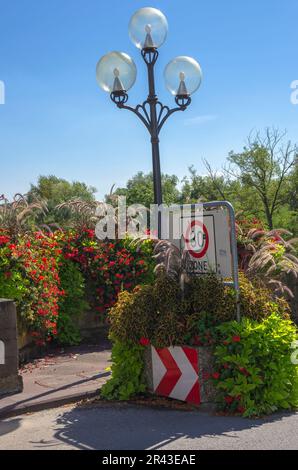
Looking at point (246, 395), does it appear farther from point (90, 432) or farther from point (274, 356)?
point (90, 432)

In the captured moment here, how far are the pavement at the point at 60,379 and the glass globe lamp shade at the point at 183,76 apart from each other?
14.0 ft

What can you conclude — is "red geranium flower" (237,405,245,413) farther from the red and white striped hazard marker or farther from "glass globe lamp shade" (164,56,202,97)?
"glass globe lamp shade" (164,56,202,97)

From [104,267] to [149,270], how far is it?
0.93m

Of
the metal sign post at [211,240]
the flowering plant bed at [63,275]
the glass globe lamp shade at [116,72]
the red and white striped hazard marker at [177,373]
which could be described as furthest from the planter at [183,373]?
the glass globe lamp shade at [116,72]

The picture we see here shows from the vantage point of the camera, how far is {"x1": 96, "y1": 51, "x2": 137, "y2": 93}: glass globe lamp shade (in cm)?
891

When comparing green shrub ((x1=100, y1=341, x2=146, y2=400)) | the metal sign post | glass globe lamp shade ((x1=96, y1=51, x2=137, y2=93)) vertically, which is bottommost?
green shrub ((x1=100, y1=341, x2=146, y2=400))

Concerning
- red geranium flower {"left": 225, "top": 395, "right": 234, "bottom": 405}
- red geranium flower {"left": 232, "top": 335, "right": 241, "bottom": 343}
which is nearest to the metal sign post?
red geranium flower {"left": 232, "top": 335, "right": 241, "bottom": 343}

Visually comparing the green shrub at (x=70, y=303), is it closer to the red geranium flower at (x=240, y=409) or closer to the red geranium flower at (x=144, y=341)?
the red geranium flower at (x=144, y=341)

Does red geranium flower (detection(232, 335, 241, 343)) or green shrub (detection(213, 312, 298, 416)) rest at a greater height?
red geranium flower (detection(232, 335, 241, 343))

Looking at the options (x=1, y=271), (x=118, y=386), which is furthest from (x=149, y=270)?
(x=118, y=386)

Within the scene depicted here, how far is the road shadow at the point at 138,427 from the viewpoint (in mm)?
4969

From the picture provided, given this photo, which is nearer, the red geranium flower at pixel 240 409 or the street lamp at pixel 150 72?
the red geranium flower at pixel 240 409

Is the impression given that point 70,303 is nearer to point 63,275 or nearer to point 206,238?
point 63,275

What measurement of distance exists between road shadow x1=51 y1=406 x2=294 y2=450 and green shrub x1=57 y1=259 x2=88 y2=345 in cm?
356
